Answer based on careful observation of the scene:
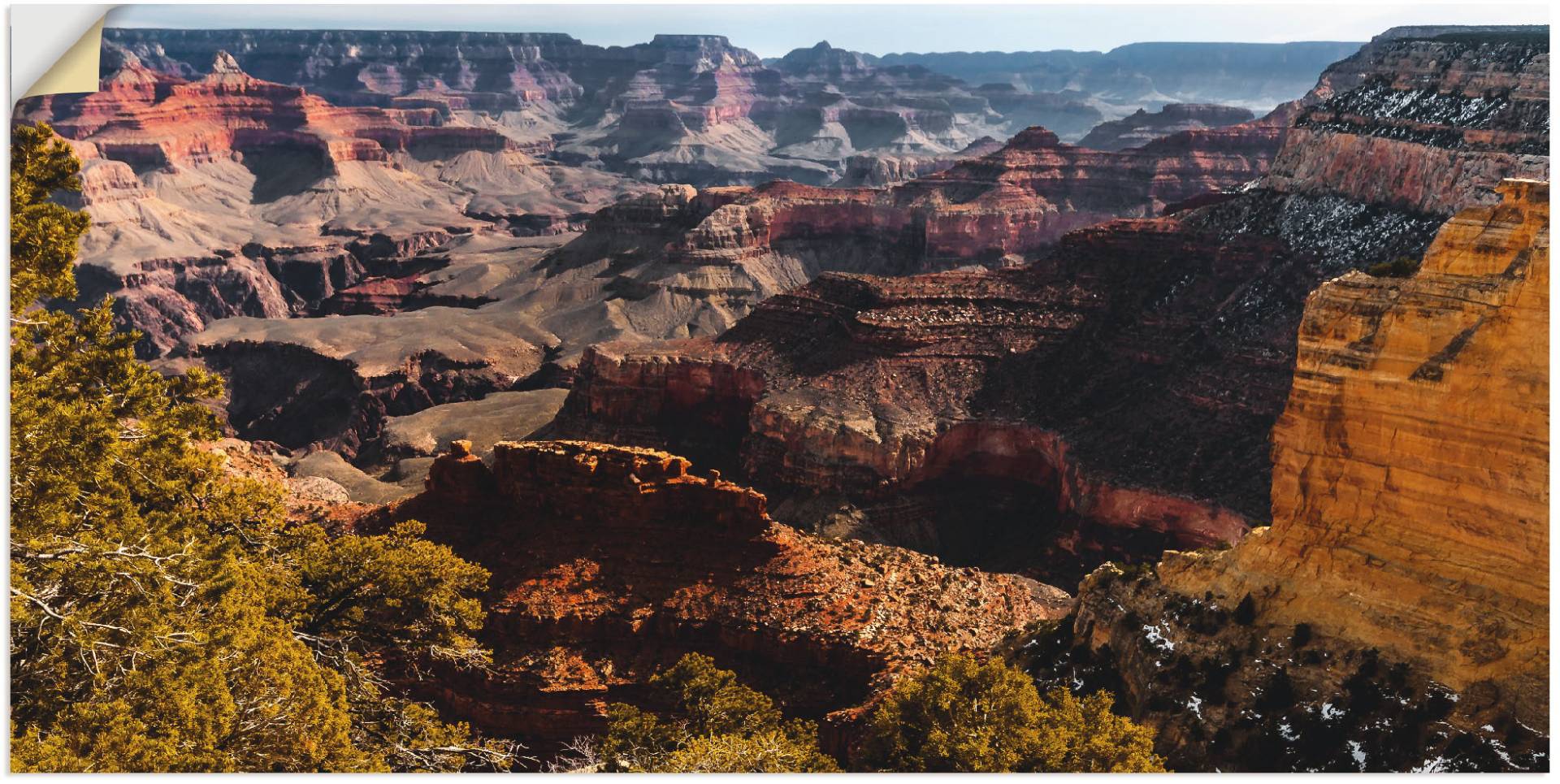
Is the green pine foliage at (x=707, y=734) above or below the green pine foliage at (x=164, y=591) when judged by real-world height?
below

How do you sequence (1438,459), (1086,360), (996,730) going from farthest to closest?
(1086,360) → (996,730) → (1438,459)

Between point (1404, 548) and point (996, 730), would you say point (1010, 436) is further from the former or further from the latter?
point (996, 730)

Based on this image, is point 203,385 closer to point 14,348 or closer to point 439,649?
point 14,348

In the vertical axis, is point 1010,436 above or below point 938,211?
below

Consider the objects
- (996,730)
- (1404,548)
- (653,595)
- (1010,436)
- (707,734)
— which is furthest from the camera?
(1010,436)

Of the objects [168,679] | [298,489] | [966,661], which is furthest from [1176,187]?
[168,679]

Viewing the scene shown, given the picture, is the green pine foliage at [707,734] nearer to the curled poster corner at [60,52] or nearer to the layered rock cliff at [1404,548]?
the layered rock cliff at [1404,548]

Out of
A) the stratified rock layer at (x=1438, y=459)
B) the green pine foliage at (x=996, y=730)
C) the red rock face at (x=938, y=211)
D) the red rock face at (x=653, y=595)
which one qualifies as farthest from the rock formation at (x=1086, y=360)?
the red rock face at (x=938, y=211)

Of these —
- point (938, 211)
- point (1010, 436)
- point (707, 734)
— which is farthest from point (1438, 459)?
point (938, 211)
